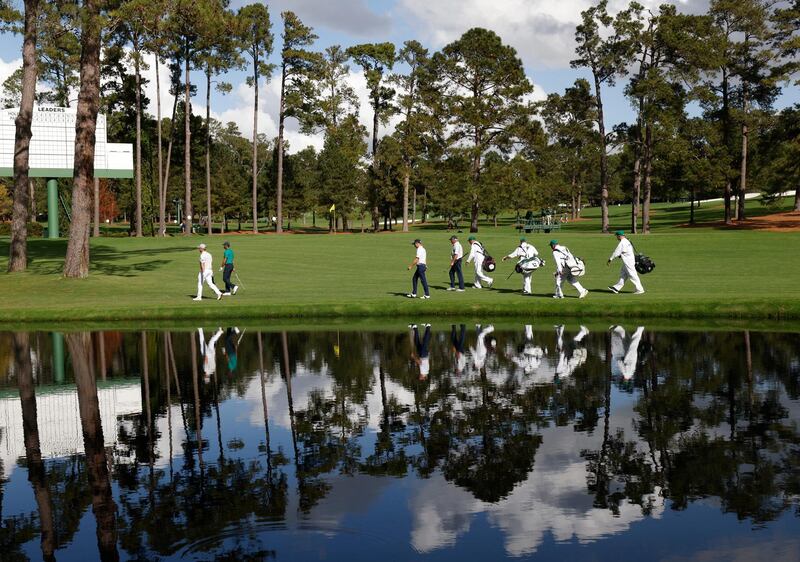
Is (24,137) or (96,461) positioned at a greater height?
(24,137)

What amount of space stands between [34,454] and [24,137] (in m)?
28.7

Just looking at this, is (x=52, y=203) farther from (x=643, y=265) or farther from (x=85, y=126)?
(x=643, y=265)

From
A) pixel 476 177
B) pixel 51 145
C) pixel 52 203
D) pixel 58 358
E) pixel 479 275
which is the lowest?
pixel 58 358

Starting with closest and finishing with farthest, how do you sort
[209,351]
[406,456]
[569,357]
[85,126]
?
[406,456] → [569,357] → [209,351] → [85,126]

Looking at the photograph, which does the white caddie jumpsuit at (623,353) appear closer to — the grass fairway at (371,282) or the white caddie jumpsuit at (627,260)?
the grass fairway at (371,282)

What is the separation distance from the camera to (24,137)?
35156 millimetres

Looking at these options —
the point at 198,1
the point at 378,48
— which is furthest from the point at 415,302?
the point at 378,48

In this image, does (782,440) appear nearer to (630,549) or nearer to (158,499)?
(630,549)

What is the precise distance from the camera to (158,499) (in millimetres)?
8242

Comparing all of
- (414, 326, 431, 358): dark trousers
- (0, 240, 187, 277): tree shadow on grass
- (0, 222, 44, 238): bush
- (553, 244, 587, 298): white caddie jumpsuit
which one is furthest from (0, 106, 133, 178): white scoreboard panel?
(414, 326, 431, 358): dark trousers

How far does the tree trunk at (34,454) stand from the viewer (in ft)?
24.5

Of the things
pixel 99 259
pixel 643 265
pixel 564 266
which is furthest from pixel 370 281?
pixel 99 259

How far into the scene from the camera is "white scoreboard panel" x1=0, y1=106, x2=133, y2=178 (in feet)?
185

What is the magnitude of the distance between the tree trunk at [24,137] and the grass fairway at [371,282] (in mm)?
1184
